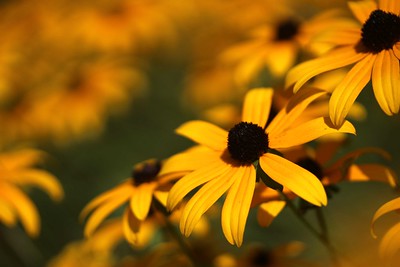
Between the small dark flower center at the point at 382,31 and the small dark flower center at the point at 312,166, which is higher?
the small dark flower center at the point at 382,31

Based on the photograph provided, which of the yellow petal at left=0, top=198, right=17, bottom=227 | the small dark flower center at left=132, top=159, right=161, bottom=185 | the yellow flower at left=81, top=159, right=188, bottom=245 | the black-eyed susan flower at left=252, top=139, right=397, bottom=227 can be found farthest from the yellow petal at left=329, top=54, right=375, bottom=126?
the yellow petal at left=0, top=198, right=17, bottom=227

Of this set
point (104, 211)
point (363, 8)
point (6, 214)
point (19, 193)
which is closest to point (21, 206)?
point (19, 193)

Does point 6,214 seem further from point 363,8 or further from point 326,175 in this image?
point 363,8

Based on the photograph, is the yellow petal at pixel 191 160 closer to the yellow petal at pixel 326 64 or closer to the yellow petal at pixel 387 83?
the yellow petal at pixel 326 64

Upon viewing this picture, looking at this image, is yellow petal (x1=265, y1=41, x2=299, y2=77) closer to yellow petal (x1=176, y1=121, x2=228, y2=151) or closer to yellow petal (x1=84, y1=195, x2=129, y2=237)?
yellow petal (x1=176, y1=121, x2=228, y2=151)

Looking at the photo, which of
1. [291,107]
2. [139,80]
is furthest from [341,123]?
[139,80]

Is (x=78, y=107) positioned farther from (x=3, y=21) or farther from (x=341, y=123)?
(x=341, y=123)

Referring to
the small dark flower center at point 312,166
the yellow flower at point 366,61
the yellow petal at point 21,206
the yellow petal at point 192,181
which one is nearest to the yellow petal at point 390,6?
the yellow flower at point 366,61
